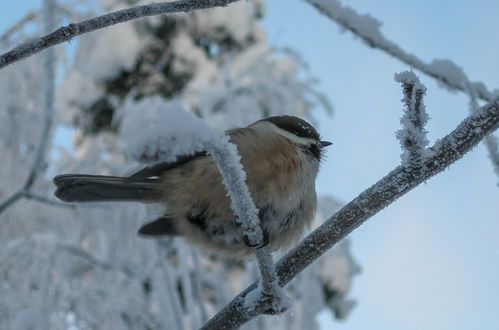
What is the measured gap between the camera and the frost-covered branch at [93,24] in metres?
0.90

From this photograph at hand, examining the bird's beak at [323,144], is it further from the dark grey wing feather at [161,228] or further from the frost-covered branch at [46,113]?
the frost-covered branch at [46,113]

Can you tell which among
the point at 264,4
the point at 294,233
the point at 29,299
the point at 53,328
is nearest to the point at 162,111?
the point at 294,233

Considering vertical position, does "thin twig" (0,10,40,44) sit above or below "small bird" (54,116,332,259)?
above

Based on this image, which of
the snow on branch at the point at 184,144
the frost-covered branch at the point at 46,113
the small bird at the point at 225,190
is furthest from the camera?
the frost-covered branch at the point at 46,113

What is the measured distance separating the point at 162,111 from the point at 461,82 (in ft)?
2.75

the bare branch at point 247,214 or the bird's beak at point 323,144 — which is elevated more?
the bird's beak at point 323,144

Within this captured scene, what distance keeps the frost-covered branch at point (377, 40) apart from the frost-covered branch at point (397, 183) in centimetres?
45

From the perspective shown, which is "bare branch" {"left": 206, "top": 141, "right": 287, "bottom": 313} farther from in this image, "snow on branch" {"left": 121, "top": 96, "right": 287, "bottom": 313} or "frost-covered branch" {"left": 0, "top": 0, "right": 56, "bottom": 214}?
"frost-covered branch" {"left": 0, "top": 0, "right": 56, "bottom": 214}

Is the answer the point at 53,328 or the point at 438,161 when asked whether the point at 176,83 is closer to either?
the point at 53,328

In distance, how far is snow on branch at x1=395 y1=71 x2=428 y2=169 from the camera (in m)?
0.89

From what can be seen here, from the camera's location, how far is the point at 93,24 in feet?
3.05

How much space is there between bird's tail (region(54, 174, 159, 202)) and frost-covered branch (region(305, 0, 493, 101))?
747 mm

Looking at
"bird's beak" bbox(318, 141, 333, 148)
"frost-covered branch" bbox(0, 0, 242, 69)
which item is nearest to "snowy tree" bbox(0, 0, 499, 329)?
"frost-covered branch" bbox(0, 0, 242, 69)

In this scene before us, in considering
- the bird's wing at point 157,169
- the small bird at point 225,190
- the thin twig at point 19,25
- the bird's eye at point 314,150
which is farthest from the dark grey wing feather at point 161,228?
the thin twig at point 19,25
